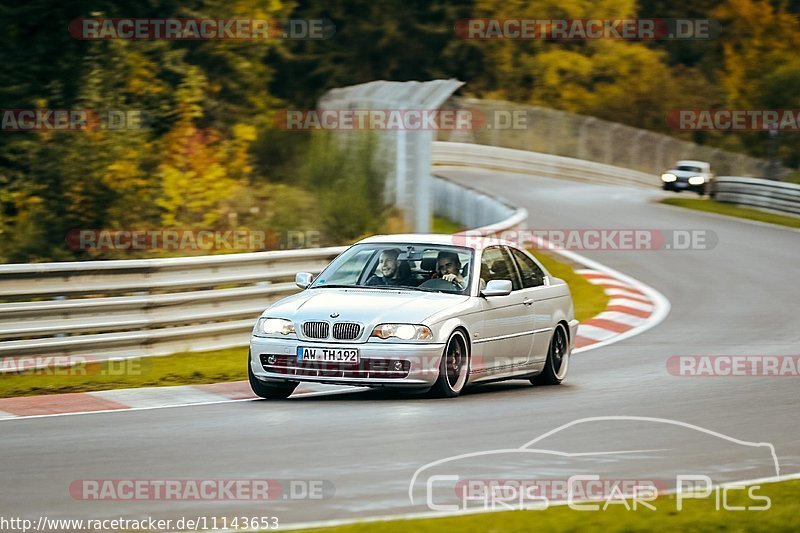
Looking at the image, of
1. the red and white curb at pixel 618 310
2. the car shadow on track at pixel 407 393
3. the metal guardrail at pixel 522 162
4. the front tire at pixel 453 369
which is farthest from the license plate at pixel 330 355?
the metal guardrail at pixel 522 162

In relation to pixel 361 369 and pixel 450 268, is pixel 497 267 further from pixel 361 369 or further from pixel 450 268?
pixel 361 369

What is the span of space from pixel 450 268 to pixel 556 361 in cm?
166

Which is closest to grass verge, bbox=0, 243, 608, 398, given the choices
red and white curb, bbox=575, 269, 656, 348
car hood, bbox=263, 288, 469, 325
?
car hood, bbox=263, 288, 469, 325

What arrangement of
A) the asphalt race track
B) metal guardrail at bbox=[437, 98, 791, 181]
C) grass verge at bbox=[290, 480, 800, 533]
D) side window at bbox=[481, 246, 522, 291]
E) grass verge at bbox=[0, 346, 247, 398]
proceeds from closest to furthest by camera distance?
grass verge at bbox=[290, 480, 800, 533] → the asphalt race track → grass verge at bbox=[0, 346, 247, 398] → side window at bbox=[481, 246, 522, 291] → metal guardrail at bbox=[437, 98, 791, 181]

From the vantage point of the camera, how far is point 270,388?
11797 millimetres

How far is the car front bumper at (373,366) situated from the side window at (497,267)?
1418mm

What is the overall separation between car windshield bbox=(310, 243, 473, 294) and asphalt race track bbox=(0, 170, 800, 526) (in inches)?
37.1

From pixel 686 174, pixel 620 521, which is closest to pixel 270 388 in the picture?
pixel 620 521

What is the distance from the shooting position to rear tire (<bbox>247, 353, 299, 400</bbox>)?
11742 millimetres

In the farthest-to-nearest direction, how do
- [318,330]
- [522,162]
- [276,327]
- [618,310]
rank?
[522,162]
[618,310]
[276,327]
[318,330]

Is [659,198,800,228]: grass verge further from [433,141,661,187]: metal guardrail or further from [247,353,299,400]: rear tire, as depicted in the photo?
[247,353,299,400]: rear tire

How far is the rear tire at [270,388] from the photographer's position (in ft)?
38.5

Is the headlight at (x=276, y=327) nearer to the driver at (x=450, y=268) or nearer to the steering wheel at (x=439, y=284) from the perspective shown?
the steering wheel at (x=439, y=284)

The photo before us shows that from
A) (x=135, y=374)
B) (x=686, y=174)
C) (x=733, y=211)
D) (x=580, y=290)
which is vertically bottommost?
(x=733, y=211)
